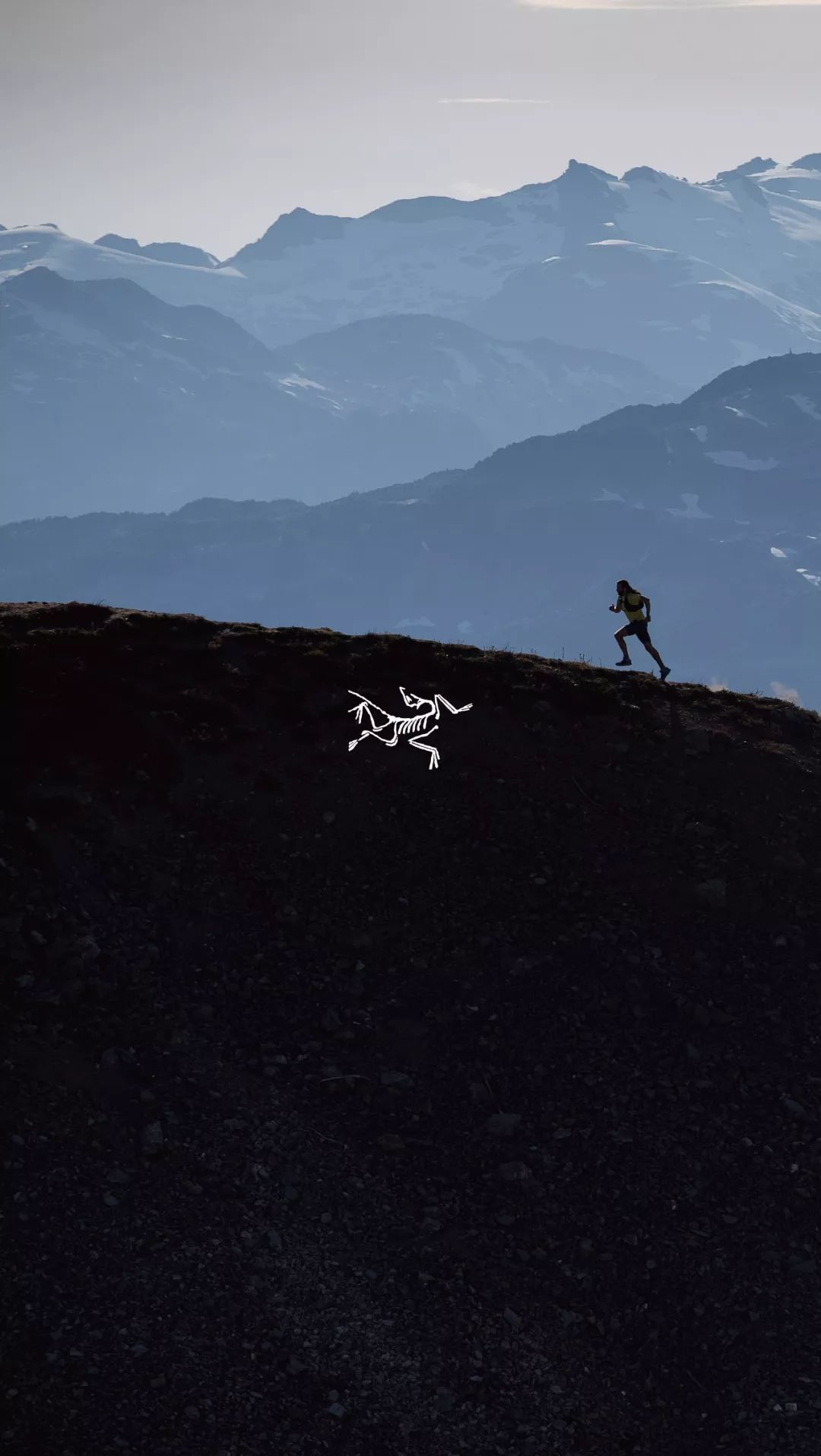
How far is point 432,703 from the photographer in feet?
98.9

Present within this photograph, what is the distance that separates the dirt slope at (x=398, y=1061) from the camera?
16.7 m

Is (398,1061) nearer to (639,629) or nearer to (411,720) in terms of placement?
(411,720)

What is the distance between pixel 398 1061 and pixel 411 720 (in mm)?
10035

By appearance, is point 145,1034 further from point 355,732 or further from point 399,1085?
point 355,732

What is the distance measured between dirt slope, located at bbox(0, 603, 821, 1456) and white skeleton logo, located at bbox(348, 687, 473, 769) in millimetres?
368

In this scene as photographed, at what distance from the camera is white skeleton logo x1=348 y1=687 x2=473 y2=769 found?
28812 mm

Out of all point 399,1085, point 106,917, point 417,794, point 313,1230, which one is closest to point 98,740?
point 106,917

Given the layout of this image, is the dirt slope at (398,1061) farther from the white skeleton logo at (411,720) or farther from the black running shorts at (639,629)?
Result: the black running shorts at (639,629)

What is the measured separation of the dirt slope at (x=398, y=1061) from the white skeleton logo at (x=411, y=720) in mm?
368

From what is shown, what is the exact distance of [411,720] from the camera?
2958cm

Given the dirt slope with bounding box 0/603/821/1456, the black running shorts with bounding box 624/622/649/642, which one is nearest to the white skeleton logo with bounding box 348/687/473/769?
the dirt slope with bounding box 0/603/821/1456

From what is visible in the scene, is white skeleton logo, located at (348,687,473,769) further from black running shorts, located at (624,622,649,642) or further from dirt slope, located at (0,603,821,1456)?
black running shorts, located at (624,622,649,642)

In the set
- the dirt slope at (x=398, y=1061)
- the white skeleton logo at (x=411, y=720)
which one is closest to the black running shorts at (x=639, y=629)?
the dirt slope at (x=398, y=1061)

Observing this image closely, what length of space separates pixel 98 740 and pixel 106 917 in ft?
17.1
